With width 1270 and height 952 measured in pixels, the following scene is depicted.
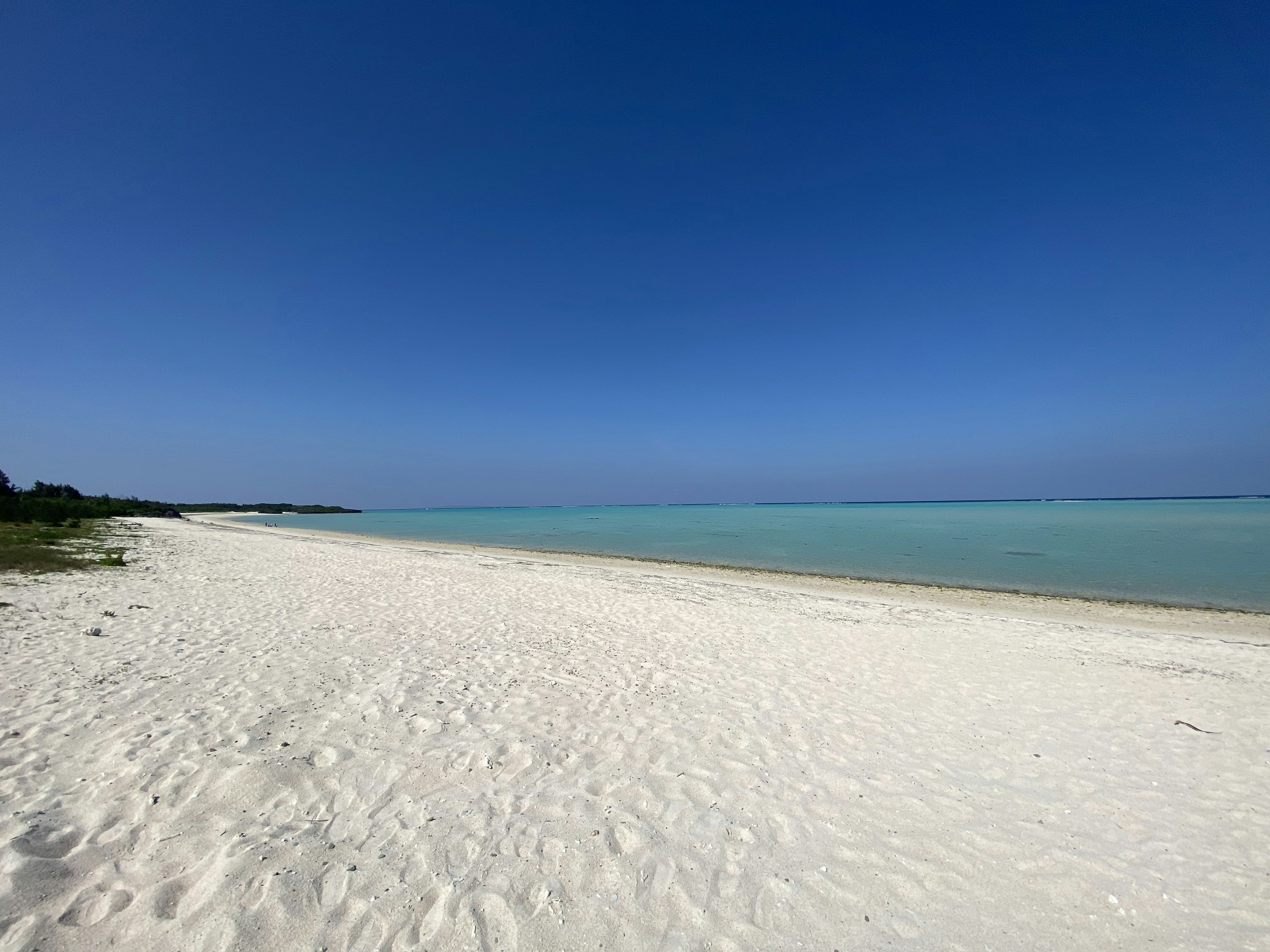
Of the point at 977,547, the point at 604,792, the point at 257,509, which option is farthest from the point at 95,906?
the point at 257,509

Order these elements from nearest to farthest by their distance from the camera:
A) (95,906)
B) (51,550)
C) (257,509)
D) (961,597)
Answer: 1. (95,906)
2. (51,550)
3. (961,597)
4. (257,509)

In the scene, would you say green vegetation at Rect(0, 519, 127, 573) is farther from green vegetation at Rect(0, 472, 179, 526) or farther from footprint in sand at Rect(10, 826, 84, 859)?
footprint in sand at Rect(10, 826, 84, 859)

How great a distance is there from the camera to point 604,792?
3975 mm

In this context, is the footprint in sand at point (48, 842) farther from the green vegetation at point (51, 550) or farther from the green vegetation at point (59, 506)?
the green vegetation at point (59, 506)

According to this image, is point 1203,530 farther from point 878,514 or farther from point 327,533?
point 327,533

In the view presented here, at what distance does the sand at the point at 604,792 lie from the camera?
A: 279 cm

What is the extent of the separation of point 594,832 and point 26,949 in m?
2.83

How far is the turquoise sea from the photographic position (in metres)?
17.7

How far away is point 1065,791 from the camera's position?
4.27 meters

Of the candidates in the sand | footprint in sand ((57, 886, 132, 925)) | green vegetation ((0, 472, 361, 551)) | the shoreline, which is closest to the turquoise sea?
the shoreline

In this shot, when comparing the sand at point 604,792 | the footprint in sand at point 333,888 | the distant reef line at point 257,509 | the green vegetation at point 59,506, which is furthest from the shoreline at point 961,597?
the distant reef line at point 257,509

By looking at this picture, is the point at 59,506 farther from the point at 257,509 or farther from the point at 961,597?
the point at 257,509

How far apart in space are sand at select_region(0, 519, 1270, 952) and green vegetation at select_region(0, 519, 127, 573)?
217 inches

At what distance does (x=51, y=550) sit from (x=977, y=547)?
40.4 m
